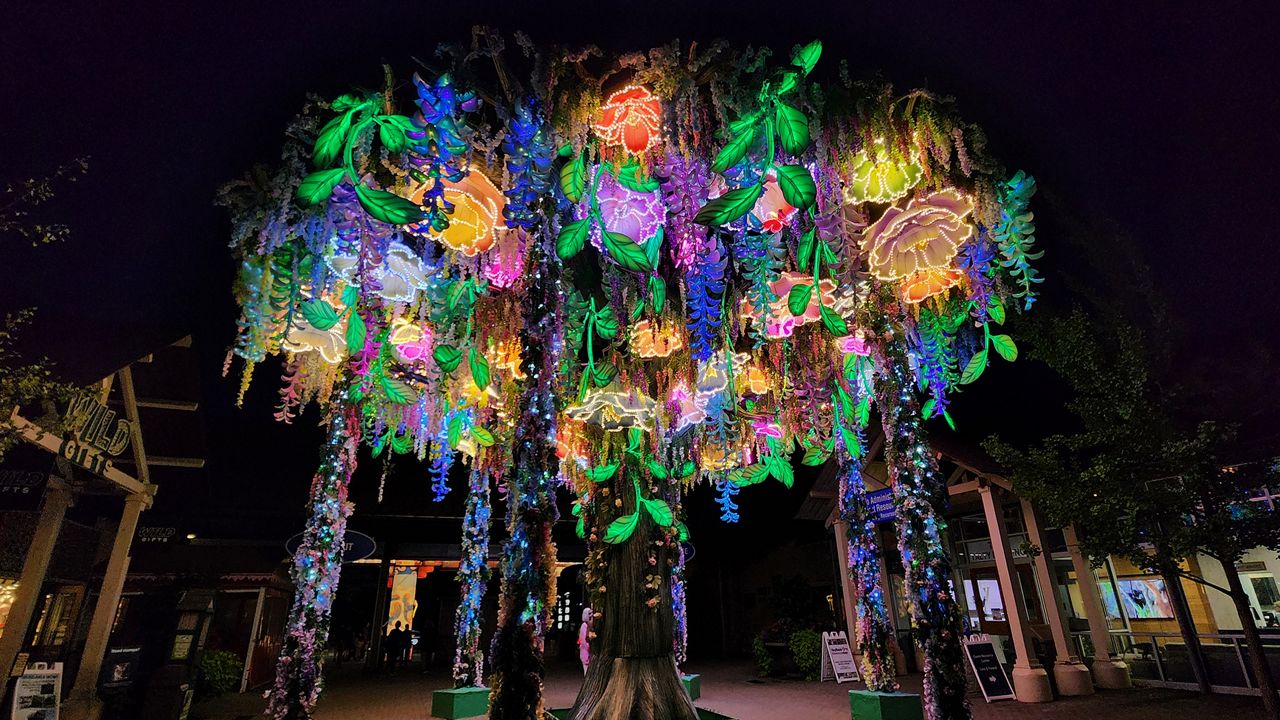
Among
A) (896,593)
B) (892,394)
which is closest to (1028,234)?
(892,394)

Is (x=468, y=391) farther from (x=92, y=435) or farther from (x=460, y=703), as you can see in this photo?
(x=92, y=435)

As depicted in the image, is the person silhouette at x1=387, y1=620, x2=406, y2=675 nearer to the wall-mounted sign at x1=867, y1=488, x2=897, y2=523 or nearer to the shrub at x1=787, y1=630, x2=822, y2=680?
the shrub at x1=787, y1=630, x2=822, y2=680

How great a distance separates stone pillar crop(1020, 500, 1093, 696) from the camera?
880cm

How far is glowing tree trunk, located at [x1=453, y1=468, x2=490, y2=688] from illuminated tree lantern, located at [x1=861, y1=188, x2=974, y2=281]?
19.0 feet

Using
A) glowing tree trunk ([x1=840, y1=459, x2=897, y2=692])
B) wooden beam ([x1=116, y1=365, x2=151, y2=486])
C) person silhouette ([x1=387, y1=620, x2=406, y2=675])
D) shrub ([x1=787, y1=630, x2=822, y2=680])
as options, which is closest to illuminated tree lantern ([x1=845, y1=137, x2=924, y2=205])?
glowing tree trunk ([x1=840, y1=459, x2=897, y2=692])

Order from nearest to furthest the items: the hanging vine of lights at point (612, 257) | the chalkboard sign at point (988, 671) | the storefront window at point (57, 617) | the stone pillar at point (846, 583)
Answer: the hanging vine of lights at point (612, 257) < the chalkboard sign at point (988, 671) < the storefront window at point (57, 617) < the stone pillar at point (846, 583)

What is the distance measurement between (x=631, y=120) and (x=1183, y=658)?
12.3m

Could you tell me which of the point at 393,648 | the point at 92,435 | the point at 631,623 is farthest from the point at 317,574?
the point at 393,648

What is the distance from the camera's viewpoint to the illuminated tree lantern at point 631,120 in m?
3.56

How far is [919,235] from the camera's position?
4.18 m

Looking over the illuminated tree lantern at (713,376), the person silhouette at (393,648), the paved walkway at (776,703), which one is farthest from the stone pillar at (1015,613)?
the person silhouette at (393,648)

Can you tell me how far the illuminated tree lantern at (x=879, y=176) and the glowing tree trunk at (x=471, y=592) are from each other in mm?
5929

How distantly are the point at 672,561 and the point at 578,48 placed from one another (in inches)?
194

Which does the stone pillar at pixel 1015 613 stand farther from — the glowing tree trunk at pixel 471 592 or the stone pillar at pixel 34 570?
the stone pillar at pixel 34 570
